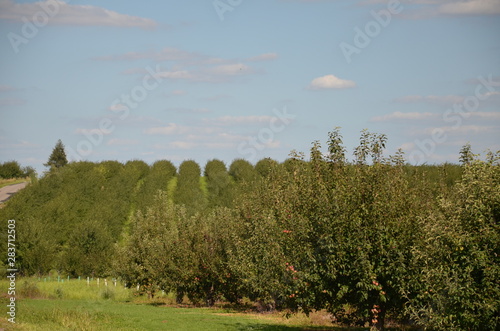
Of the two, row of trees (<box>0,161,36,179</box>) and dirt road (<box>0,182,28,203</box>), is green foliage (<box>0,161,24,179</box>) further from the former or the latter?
dirt road (<box>0,182,28,203</box>)

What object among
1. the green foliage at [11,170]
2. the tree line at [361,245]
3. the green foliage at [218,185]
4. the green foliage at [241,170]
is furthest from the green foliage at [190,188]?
the green foliage at [11,170]

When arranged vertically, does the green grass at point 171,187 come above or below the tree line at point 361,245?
above

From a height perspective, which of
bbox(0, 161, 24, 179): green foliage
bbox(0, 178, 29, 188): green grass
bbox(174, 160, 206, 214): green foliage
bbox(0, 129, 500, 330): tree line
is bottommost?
bbox(0, 129, 500, 330): tree line

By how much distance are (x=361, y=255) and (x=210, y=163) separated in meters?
107

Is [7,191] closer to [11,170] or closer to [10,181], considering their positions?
[10,181]

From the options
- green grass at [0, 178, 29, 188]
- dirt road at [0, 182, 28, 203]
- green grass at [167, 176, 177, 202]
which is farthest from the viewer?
green grass at [0, 178, 29, 188]

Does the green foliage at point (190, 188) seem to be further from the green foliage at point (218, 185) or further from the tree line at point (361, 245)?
the tree line at point (361, 245)

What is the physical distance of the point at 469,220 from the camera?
19516 mm

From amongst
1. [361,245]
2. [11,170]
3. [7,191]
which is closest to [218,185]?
[7,191]

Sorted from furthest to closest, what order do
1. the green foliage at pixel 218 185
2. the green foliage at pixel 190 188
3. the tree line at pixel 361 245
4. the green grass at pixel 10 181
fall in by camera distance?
the green grass at pixel 10 181, the green foliage at pixel 218 185, the green foliage at pixel 190 188, the tree line at pixel 361 245

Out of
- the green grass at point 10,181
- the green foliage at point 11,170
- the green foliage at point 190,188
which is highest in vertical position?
the green foliage at point 11,170

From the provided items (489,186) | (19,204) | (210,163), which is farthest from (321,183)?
(210,163)

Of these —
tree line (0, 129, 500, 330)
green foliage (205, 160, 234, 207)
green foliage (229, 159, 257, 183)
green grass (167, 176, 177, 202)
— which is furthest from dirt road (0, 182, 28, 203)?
tree line (0, 129, 500, 330)

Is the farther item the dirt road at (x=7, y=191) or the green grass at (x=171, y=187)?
the dirt road at (x=7, y=191)
